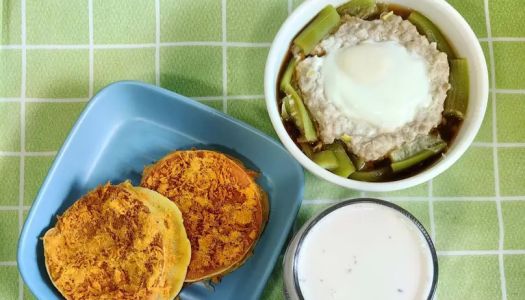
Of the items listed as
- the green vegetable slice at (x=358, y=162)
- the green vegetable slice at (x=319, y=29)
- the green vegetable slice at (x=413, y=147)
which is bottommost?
the green vegetable slice at (x=358, y=162)

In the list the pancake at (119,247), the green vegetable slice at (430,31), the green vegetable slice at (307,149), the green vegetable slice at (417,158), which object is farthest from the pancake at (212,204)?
the green vegetable slice at (430,31)

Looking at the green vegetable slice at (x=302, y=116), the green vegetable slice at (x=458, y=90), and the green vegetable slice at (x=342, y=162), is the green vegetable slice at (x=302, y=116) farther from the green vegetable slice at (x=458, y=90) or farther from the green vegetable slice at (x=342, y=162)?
the green vegetable slice at (x=458, y=90)

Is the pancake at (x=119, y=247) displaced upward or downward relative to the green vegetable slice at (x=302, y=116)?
downward

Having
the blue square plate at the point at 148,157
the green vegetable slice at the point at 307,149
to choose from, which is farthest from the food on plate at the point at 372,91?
the blue square plate at the point at 148,157

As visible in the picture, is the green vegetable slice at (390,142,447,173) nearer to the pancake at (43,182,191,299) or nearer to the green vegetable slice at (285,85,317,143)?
the green vegetable slice at (285,85,317,143)

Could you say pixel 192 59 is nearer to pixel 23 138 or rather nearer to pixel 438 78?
pixel 23 138

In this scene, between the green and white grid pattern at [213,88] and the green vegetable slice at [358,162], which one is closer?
the green vegetable slice at [358,162]

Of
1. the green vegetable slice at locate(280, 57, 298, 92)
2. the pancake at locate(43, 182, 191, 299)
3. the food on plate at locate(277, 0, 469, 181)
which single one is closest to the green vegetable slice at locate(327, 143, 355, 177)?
the food on plate at locate(277, 0, 469, 181)
